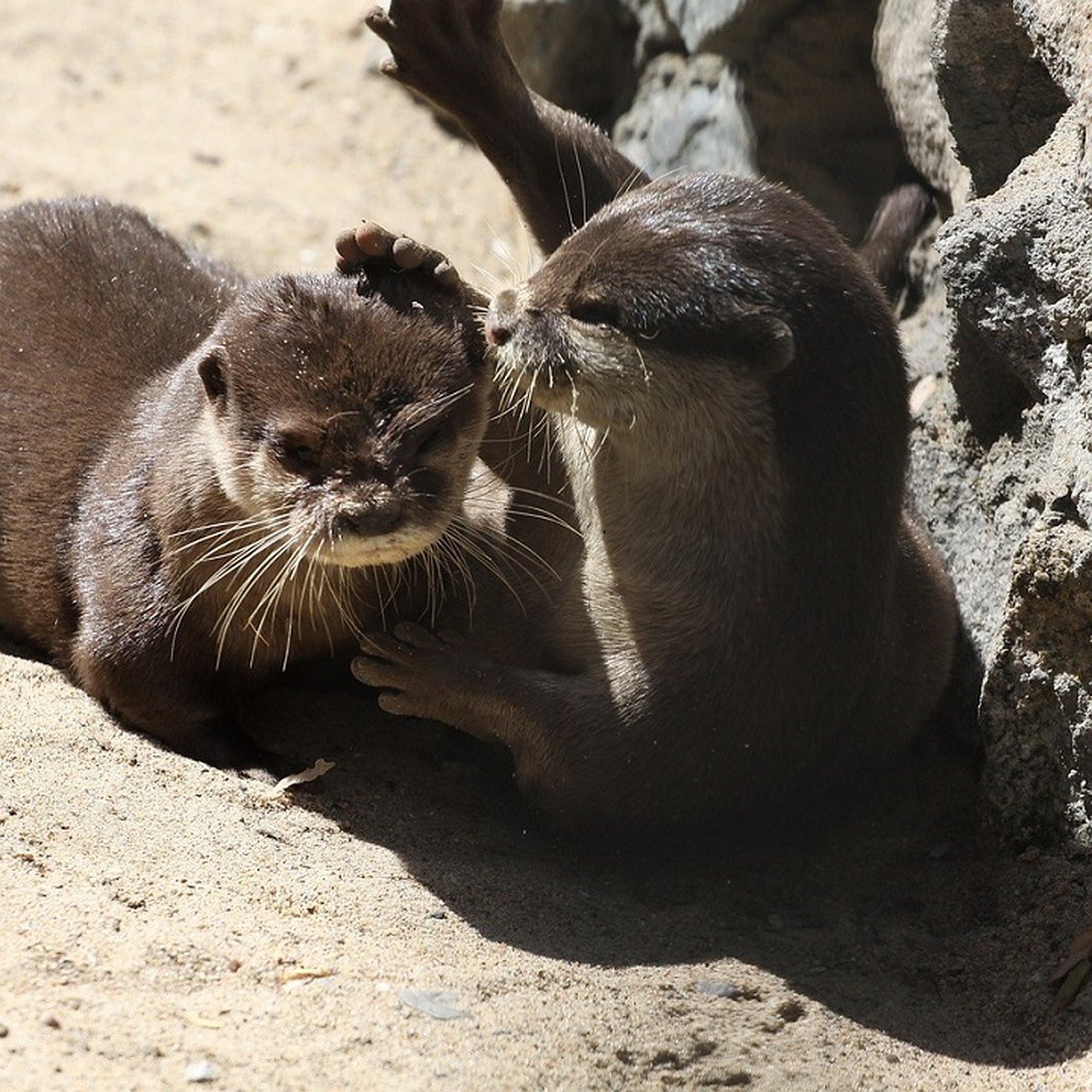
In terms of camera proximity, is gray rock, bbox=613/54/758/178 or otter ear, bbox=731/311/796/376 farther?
gray rock, bbox=613/54/758/178

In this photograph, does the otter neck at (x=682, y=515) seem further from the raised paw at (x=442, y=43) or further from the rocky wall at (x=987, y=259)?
the raised paw at (x=442, y=43)

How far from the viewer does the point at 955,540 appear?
11.8ft

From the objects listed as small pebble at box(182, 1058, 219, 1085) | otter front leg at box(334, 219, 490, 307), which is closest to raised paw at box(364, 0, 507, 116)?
otter front leg at box(334, 219, 490, 307)

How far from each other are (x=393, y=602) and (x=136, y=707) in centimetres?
52

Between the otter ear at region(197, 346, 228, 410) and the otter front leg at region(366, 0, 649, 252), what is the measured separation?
32.9 inches

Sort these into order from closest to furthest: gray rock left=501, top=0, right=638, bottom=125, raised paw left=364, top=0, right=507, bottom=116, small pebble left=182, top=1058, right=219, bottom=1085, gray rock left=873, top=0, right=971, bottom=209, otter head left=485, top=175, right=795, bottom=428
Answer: small pebble left=182, top=1058, right=219, bottom=1085 → otter head left=485, top=175, right=795, bottom=428 → raised paw left=364, top=0, right=507, bottom=116 → gray rock left=873, top=0, right=971, bottom=209 → gray rock left=501, top=0, right=638, bottom=125

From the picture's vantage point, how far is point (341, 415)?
283cm

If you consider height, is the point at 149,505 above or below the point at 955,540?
below

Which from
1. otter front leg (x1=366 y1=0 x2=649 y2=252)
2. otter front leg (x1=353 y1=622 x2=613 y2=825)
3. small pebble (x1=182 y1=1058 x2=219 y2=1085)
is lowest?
small pebble (x1=182 y1=1058 x2=219 y2=1085)

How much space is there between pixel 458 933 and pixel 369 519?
2.25ft

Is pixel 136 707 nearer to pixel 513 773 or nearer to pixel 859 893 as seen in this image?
pixel 513 773

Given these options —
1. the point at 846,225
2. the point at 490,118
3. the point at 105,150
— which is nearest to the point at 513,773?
the point at 490,118

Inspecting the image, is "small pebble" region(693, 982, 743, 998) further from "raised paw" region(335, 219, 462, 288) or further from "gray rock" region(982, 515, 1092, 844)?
"raised paw" region(335, 219, 462, 288)

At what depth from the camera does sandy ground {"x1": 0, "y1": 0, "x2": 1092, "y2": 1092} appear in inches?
89.7
